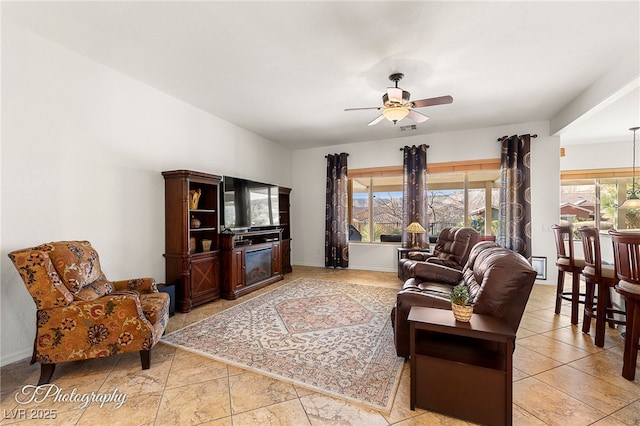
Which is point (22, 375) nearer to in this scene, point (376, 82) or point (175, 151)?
point (175, 151)

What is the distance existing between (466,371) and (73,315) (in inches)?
110

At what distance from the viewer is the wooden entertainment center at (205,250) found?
3648 millimetres

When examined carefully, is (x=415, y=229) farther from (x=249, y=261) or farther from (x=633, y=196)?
(x=633, y=196)

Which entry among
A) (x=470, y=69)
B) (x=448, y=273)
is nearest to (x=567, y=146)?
(x=470, y=69)

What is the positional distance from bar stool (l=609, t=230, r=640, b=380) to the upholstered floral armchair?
373cm

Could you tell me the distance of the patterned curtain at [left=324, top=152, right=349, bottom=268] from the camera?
6.31 m

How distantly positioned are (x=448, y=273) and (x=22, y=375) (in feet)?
13.3

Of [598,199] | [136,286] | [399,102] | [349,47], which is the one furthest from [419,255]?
[598,199]

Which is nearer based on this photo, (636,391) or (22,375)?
(636,391)

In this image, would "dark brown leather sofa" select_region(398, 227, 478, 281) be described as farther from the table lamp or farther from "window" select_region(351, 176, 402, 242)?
"window" select_region(351, 176, 402, 242)

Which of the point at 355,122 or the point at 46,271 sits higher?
the point at 355,122

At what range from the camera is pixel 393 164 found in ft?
19.9

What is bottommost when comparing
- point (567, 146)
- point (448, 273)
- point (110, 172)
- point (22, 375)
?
point (22, 375)

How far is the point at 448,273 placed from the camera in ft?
10.4
